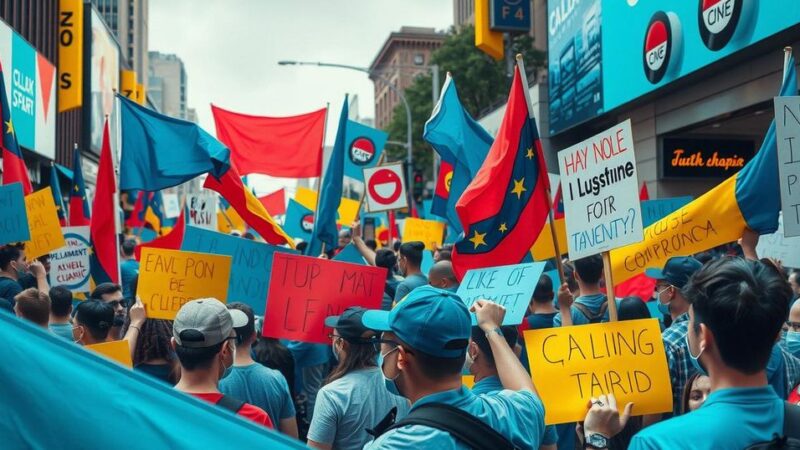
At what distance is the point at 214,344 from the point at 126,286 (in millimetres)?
6112

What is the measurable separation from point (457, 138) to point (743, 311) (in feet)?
19.3

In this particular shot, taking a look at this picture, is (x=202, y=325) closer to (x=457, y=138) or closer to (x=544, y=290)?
(x=544, y=290)

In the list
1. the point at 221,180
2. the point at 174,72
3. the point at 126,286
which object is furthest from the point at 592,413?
the point at 174,72

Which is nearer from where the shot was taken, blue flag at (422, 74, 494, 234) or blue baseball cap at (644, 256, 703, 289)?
blue baseball cap at (644, 256, 703, 289)

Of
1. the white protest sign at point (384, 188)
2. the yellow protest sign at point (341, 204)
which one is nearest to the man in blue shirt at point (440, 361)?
the white protest sign at point (384, 188)

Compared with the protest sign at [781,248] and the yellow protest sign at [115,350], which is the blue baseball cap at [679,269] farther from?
the yellow protest sign at [115,350]

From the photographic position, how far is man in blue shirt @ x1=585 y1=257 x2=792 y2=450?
203 cm

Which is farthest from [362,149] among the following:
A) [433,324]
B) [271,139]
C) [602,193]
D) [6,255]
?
[433,324]

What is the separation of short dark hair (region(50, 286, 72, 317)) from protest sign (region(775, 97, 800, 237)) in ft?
15.3

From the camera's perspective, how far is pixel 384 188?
12.6 metres

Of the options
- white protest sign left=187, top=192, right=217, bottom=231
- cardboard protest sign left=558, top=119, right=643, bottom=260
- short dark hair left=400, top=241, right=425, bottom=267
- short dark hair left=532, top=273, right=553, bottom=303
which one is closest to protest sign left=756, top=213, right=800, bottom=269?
short dark hair left=532, top=273, right=553, bottom=303

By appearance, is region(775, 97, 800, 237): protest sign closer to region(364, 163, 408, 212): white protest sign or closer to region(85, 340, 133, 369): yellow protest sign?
region(85, 340, 133, 369): yellow protest sign

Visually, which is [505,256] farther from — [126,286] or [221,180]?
[126,286]

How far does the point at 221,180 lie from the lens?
26.9 ft
